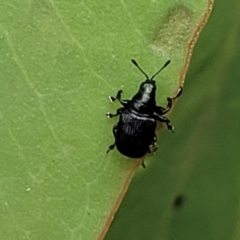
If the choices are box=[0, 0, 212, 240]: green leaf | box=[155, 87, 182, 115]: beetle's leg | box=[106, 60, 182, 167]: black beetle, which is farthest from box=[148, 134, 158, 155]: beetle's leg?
box=[0, 0, 212, 240]: green leaf

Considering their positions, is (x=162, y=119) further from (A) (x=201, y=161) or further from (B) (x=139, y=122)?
(A) (x=201, y=161)

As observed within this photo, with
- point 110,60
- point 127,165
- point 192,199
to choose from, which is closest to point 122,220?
point 192,199

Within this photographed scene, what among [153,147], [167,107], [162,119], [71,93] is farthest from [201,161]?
[71,93]

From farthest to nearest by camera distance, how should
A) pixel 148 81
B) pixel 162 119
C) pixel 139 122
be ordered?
pixel 139 122 → pixel 162 119 → pixel 148 81

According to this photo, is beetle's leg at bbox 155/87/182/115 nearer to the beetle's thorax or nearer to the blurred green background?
the beetle's thorax

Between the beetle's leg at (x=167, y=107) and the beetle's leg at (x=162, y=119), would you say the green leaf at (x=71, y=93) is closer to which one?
the beetle's leg at (x=167, y=107)

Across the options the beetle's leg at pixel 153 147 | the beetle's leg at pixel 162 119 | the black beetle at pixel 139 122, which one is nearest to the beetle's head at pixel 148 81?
the black beetle at pixel 139 122

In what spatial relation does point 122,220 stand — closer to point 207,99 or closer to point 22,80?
point 207,99
